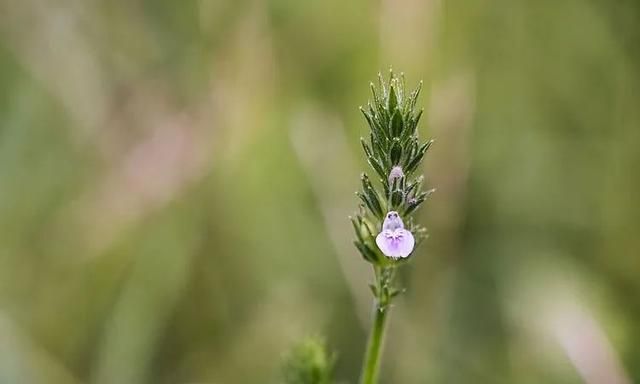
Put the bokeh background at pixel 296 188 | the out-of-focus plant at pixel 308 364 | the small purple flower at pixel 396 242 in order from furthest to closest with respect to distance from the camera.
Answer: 1. the bokeh background at pixel 296 188
2. the out-of-focus plant at pixel 308 364
3. the small purple flower at pixel 396 242

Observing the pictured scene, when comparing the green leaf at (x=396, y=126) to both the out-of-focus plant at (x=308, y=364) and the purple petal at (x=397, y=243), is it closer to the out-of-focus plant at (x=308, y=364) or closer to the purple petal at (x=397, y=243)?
the purple petal at (x=397, y=243)

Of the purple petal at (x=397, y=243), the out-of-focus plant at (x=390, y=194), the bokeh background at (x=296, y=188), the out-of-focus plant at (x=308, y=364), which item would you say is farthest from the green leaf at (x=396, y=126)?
the bokeh background at (x=296, y=188)

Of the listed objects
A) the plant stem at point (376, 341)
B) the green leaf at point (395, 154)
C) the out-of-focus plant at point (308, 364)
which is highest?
the green leaf at point (395, 154)

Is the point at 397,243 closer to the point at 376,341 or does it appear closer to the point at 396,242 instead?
the point at 396,242

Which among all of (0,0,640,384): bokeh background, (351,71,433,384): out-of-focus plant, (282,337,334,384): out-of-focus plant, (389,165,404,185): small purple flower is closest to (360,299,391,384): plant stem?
(351,71,433,384): out-of-focus plant

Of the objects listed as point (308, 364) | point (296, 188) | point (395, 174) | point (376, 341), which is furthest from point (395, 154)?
point (296, 188)

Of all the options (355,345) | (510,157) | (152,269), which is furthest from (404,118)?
(510,157)

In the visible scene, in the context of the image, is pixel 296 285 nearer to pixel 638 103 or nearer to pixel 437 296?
pixel 437 296
